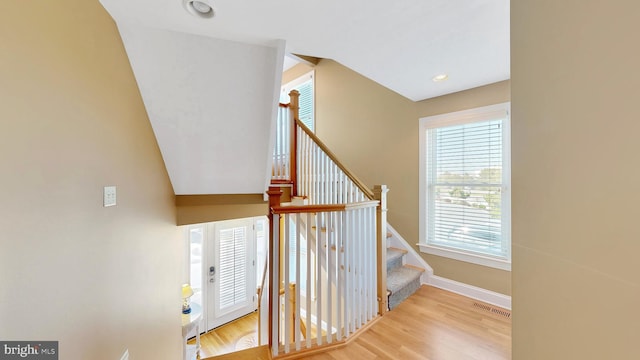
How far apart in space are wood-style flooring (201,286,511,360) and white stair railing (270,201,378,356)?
0.47ft

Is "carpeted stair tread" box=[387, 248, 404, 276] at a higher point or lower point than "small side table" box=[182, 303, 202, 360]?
higher

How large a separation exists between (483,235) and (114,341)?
10.6 ft

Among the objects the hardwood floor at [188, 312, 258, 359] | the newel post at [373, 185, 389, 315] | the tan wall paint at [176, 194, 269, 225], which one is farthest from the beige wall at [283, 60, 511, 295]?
the hardwood floor at [188, 312, 258, 359]

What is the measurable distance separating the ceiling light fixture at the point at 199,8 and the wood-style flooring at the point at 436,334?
7.55 ft

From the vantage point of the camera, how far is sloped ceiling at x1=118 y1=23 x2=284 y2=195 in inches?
63.1

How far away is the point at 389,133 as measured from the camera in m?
3.48

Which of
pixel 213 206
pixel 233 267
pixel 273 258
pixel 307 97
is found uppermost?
pixel 307 97

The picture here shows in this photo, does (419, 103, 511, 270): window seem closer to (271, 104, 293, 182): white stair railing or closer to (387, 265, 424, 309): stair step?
(387, 265, 424, 309): stair step

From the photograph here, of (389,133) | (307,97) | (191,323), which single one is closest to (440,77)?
(389,133)

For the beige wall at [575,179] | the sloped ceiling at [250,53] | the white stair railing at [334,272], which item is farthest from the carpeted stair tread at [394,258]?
the beige wall at [575,179]

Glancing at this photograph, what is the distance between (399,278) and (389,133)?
1899 mm

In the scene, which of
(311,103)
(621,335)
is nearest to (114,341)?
(621,335)

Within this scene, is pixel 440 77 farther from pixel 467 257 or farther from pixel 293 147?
pixel 467 257

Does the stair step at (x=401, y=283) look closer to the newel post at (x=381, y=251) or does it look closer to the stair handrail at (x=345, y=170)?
the newel post at (x=381, y=251)
